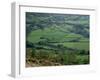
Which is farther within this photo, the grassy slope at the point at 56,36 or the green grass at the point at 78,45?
the green grass at the point at 78,45

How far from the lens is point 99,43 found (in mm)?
2660

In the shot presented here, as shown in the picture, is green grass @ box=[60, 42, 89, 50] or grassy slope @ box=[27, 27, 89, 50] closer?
grassy slope @ box=[27, 27, 89, 50]

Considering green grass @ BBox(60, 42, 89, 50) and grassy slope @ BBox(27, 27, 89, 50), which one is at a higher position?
grassy slope @ BBox(27, 27, 89, 50)

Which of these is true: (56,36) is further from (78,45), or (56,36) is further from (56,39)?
(78,45)

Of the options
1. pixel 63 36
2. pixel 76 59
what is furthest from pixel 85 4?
pixel 76 59

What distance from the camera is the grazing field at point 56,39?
2.35 meters

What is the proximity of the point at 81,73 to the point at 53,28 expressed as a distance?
1.80ft

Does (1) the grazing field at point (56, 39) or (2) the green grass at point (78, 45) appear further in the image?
(2) the green grass at point (78, 45)

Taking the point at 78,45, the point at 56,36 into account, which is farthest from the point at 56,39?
the point at 78,45

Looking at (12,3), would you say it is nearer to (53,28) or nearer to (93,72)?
(53,28)

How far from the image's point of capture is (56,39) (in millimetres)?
2447

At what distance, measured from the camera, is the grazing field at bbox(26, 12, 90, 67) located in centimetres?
235

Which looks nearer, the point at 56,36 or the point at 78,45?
the point at 56,36

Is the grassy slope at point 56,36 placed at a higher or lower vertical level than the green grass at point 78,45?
higher
